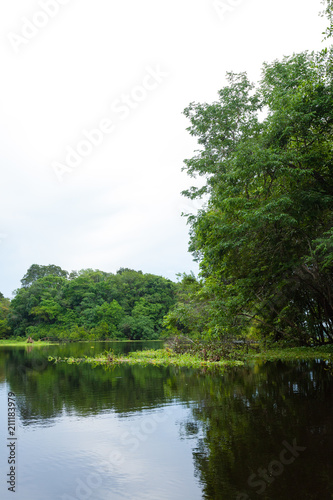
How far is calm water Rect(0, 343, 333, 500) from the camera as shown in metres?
5.31

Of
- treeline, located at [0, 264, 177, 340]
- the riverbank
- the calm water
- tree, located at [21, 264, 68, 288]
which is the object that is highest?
tree, located at [21, 264, 68, 288]

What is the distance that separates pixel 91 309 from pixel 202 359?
53689 millimetres

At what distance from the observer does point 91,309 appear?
243ft

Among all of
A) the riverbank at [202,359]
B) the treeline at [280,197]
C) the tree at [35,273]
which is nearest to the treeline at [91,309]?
the tree at [35,273]

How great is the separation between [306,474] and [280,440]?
1.51m

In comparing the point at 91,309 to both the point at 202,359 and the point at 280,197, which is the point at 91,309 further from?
the point at 280,197

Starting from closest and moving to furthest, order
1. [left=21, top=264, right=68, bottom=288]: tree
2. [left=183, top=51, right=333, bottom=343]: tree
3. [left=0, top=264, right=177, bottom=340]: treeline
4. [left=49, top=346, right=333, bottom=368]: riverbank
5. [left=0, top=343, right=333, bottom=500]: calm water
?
[left=0, top=343, right=333, bottom=500]: calm water, [left=183, top=51, right=333, bottom=343]: tree, [left=49, top=346, right=333, bottom=368]: riverbank, [left=0, top=264, right=177, bottom=340]: treeline, [left=21, top=264, right=68, bottom=288]: tree

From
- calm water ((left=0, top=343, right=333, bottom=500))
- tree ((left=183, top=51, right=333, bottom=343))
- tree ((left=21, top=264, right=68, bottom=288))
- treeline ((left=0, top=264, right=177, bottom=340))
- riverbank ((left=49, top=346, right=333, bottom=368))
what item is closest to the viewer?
calm water ((left=0, top=343, right=333, bottom=500))

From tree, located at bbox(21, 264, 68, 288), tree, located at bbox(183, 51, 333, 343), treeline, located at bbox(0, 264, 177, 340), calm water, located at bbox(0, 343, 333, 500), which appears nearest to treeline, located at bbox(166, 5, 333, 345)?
tree, located at bbox(183, 51, 333, 343)

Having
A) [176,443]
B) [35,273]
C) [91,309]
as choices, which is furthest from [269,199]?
[35,273]

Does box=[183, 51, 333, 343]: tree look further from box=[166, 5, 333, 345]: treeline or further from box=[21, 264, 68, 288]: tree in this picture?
box=[21, 264, 68, 288]: tree

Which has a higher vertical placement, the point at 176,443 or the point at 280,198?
the point at 280,198

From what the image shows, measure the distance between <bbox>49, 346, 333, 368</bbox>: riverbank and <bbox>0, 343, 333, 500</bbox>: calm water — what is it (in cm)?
792

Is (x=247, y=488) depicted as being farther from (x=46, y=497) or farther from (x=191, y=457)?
(x=46, y=497)
